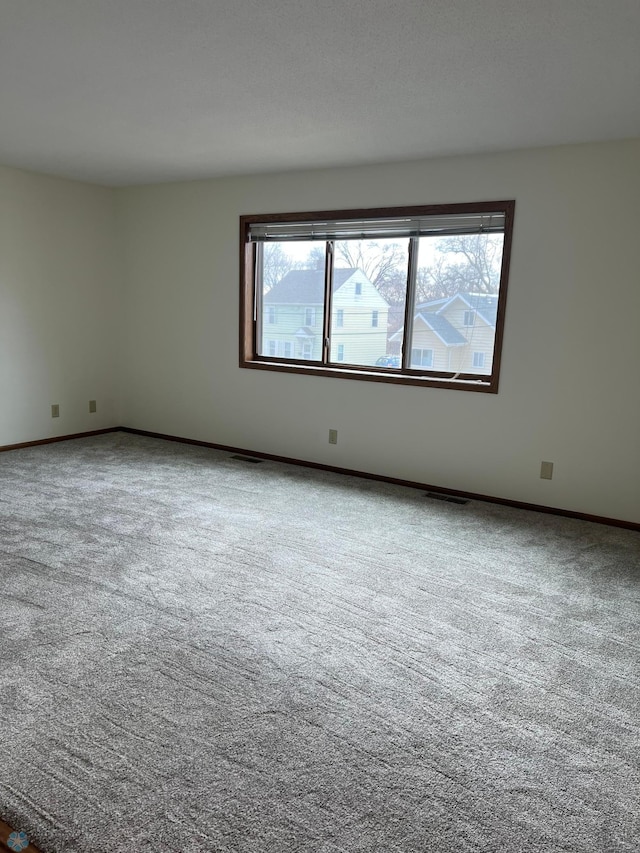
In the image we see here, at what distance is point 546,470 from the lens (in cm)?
401

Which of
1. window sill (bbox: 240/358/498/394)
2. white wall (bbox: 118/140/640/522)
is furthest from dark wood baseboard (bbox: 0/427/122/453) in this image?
window sill (bbox: 240/358/498/394)

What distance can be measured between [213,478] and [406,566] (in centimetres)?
193

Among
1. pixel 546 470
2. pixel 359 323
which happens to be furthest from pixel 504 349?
pixel 359 323

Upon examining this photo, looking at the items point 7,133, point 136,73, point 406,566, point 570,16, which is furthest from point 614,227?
point 7,133

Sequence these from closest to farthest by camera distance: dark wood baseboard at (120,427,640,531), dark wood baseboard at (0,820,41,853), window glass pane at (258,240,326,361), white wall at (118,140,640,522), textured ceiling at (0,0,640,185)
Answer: dark wood baseboard at (0,820,41,853), textured ceiling at (0,0,640,185), white wall at (118,140,640,522), dark wood baseboard at (120,427,640,531), window glass pane at (258,240,326,361)

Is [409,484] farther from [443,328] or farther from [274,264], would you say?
[274,264]

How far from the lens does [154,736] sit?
6.02 ft

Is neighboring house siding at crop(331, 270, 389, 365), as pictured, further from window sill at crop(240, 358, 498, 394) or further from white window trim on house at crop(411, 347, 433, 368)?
white window trim on house at crop(411, 347, 433, 368)

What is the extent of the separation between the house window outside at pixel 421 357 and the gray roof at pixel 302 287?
82 cm

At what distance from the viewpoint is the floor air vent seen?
420 cm

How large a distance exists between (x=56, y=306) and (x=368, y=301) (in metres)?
2.90

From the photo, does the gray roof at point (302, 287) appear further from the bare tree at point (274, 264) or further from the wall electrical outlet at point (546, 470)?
the wall electrical outlet at point (546, 470)

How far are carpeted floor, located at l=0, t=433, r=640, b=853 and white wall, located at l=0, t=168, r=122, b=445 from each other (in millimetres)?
1863

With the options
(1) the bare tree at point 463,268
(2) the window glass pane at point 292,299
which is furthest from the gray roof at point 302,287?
(1) the bare tree at point 463,268
